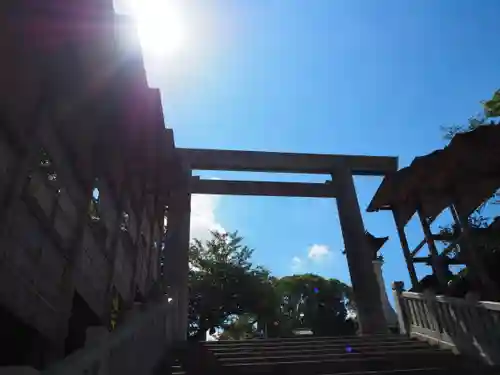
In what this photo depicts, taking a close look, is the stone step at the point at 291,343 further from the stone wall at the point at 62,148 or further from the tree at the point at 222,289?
the tree at the point at 222,289

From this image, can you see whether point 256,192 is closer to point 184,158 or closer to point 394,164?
point 184,158

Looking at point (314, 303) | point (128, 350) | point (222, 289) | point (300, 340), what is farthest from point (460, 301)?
point (314, 303)

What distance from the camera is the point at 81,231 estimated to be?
133 inches

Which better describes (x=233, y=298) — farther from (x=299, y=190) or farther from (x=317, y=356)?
(x=317, y=356)

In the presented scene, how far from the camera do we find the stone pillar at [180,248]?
24.6 ft

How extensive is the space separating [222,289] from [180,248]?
14.7 metres

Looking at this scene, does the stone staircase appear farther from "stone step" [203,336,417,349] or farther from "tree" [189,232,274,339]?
"tree" [189,232,274,339]

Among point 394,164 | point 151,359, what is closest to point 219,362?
point 151,359

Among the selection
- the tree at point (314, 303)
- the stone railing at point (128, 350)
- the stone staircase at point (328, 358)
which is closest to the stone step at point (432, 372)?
the stone staircase at point (328, 358)

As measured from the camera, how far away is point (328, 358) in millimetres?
4727

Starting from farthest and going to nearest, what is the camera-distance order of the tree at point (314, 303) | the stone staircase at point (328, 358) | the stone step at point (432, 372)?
the tree at point (314, 303)
the stone staircase at point (328, 358)
the stone step at point (432, 372)

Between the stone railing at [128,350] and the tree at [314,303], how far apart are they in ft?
73.7

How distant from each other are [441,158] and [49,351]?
609cm

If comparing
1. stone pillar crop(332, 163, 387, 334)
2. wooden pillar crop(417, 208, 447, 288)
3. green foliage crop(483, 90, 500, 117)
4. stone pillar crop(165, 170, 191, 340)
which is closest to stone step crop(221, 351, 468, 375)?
wooden pillar crop(417, 208, 447, 288)
